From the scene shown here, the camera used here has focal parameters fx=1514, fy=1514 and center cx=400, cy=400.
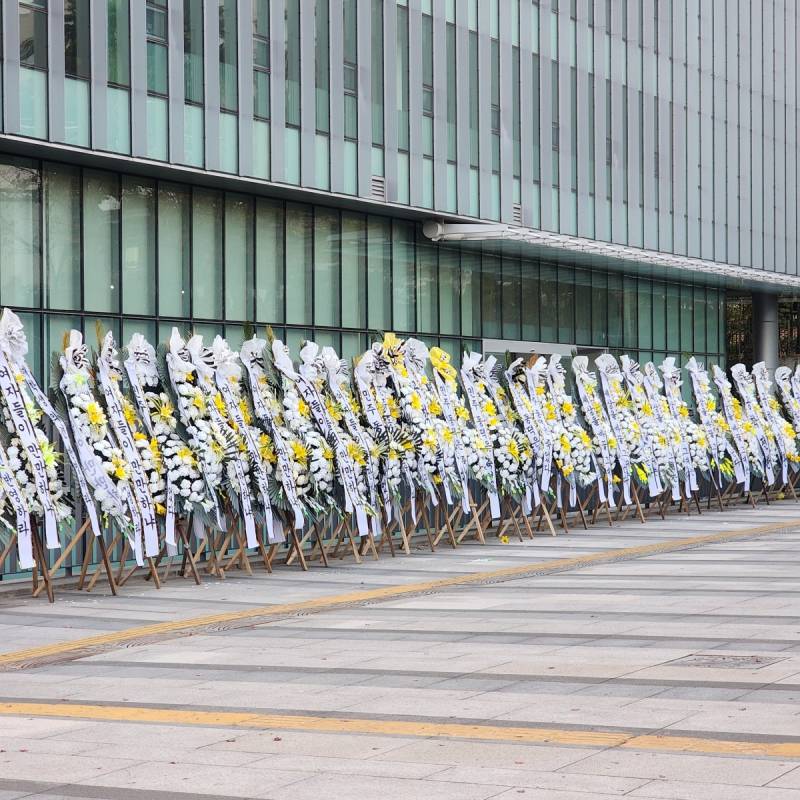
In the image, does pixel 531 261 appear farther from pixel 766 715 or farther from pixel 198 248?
pixel 766 715

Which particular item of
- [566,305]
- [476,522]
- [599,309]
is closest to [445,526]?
[476,522]

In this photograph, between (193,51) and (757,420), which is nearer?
(193,51)

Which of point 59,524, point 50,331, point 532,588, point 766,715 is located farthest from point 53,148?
point 766,715

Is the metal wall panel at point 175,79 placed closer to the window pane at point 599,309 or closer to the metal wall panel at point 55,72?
the metal wall panel at point 55,72

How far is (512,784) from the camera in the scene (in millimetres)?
8094

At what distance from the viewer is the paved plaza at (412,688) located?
8.35 m

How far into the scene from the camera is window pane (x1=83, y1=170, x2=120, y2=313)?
22.3 metres

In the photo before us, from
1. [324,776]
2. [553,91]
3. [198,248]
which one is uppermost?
[553,91]

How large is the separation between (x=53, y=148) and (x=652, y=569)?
10.0 metres

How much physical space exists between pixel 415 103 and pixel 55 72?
363 inches

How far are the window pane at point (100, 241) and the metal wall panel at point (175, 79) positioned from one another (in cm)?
105

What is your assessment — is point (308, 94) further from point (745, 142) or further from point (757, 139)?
point (757, 139)

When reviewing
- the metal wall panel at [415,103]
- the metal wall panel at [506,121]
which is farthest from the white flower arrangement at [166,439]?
the metal wall panel at [506,121]

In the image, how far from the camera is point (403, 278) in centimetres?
2931
